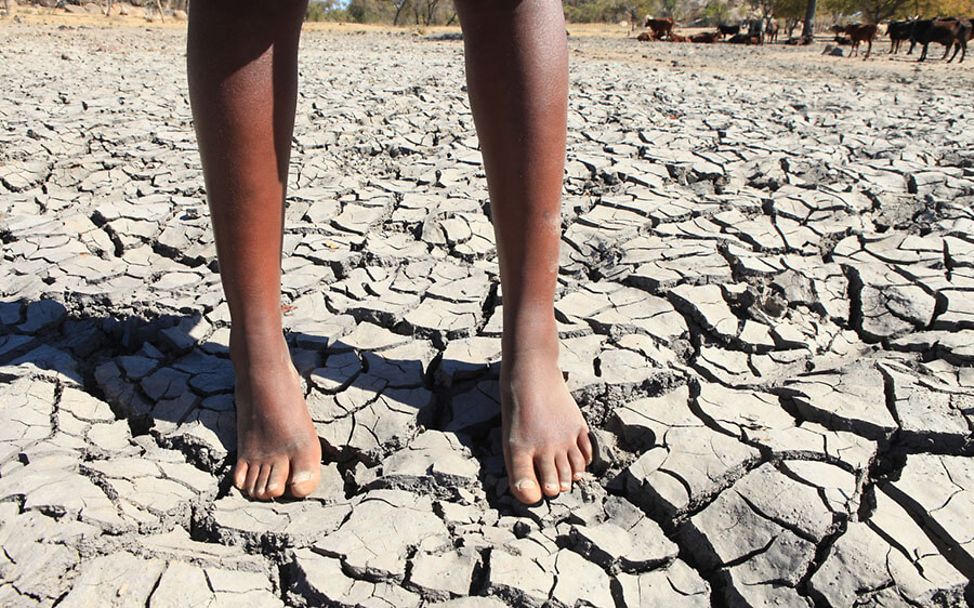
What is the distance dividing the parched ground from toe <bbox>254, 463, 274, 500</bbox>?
0.09 ft

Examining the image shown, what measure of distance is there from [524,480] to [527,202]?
477 mm

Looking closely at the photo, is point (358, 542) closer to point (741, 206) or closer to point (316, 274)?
point (316, 274)

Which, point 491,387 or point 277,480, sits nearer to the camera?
point 277,480

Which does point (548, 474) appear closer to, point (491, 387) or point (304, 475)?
point (491, 387)

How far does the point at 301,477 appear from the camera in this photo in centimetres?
132

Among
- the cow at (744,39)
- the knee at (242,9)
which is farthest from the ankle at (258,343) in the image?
the cow at (744,39)

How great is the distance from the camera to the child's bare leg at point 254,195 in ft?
3.74

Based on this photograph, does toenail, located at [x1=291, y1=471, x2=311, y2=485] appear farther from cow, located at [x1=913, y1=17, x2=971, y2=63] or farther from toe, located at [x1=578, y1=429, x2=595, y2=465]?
cow, located at [x1=913, y1=17, x2=971, y2=63]

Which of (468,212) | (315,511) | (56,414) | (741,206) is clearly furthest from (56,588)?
(741,206)

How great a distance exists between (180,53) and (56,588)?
9013mm

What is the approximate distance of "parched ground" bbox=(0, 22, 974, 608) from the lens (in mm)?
1154

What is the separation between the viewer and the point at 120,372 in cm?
164

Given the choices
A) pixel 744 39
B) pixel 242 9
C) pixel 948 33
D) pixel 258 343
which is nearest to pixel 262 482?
pixel 258 343

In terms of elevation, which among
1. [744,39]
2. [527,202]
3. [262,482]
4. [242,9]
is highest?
[242,9]
